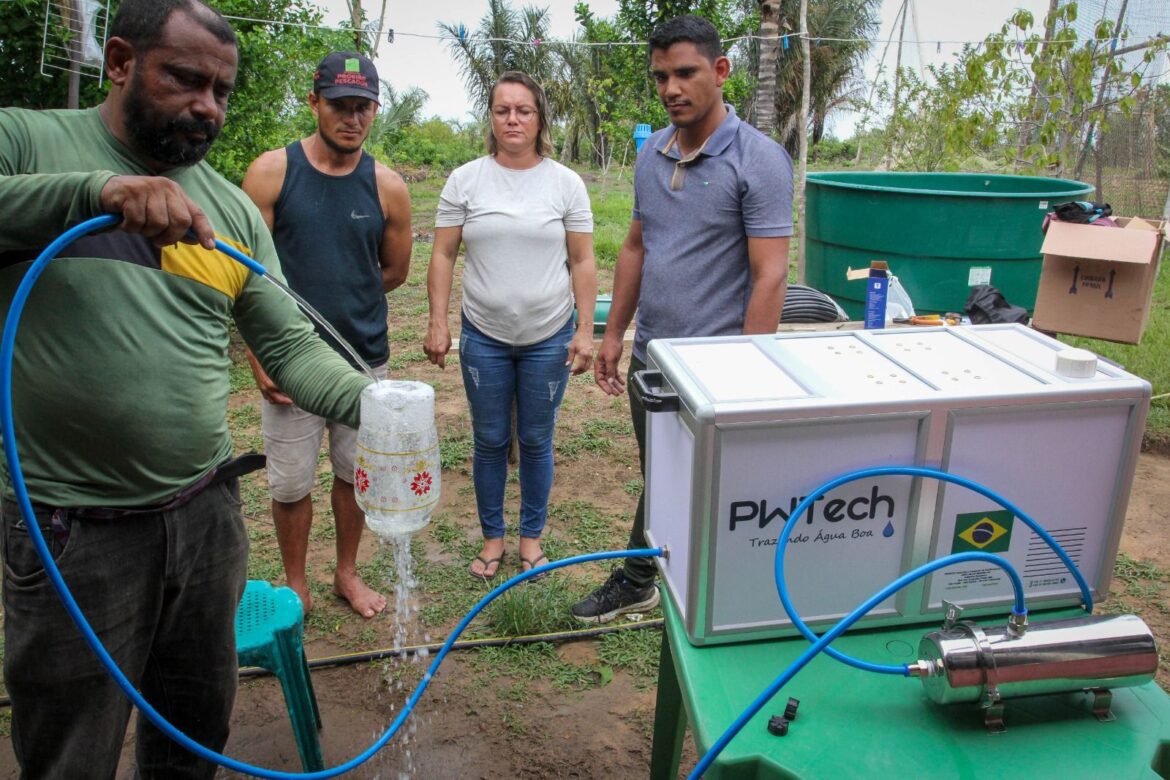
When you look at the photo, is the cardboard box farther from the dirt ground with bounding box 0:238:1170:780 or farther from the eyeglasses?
the eyeglasses

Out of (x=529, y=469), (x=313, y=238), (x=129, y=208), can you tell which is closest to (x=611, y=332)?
(x=529, y=469)

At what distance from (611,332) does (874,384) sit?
169 cm

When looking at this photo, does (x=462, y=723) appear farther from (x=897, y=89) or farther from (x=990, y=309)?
(x=897, y=89)

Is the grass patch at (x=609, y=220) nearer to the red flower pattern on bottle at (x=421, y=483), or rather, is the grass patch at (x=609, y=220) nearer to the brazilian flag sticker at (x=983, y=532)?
the red flower pattern on bottle at (x=421, y=483)

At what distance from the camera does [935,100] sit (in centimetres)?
937

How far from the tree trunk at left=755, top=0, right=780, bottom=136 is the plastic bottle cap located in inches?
228

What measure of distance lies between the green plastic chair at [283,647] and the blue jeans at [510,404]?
104 centimetres

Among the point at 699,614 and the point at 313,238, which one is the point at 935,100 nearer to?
the point at 313,238

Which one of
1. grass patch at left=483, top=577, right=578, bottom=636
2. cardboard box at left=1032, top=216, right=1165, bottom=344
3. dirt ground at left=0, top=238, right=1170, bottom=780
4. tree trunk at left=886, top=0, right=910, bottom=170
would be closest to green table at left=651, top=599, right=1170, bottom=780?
dirt ground at left=0, top=238, right=1170, bottom=780

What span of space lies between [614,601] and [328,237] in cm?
154

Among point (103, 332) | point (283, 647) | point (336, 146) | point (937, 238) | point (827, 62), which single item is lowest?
point (283, 647)

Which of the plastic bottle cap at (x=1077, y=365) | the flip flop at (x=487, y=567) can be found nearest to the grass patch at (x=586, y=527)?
the flip flop at (x=487, y=567)

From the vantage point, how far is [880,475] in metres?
1.34

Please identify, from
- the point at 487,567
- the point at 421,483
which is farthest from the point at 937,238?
the point at 421,483
